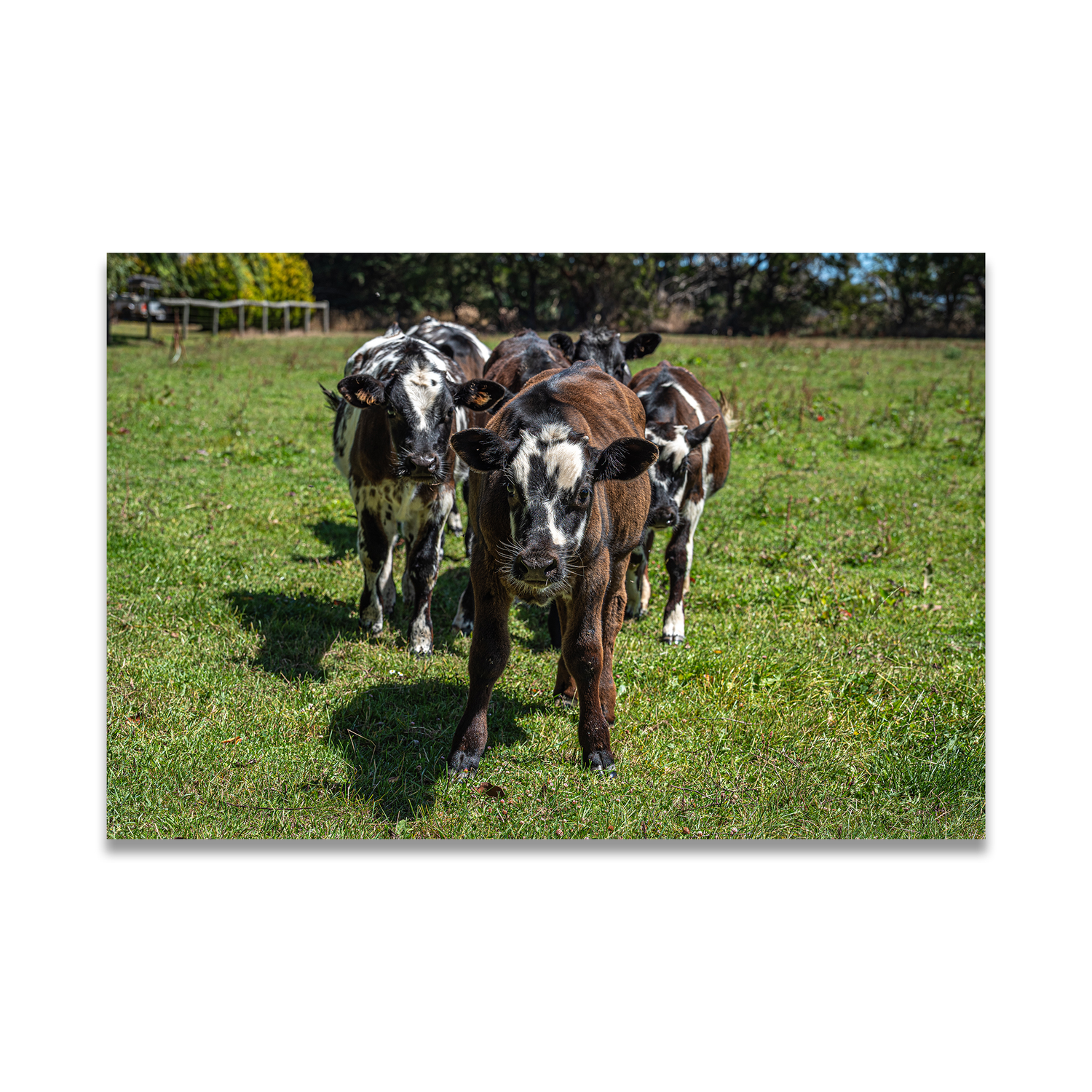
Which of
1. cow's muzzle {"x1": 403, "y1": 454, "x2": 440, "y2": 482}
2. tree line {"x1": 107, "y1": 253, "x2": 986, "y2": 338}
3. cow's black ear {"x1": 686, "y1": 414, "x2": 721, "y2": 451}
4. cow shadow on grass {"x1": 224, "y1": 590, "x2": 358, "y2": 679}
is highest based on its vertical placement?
tree line {"x1": 107, "y1": 253, "x2": 986, "y2": 338}

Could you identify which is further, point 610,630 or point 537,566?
point 610,630

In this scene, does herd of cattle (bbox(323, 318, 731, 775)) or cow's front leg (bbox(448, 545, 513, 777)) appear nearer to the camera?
herd of cattle (bbox(323, 318, 731, 775))

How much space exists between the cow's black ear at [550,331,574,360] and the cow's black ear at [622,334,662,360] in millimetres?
413

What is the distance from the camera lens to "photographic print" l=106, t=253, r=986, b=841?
4.55m

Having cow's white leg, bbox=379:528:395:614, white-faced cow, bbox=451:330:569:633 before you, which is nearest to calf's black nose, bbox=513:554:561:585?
white-faced cow, bbox=451:330:569:633

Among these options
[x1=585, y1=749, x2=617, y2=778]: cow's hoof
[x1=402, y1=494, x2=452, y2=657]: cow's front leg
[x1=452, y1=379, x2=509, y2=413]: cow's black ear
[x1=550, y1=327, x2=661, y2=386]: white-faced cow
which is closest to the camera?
[x1=585, y1=749, x2=617, y2=778]: cow's hoof

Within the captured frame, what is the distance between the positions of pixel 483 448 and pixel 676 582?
306cm

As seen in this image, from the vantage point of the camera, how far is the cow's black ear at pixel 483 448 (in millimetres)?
3900

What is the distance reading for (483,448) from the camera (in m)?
3.96

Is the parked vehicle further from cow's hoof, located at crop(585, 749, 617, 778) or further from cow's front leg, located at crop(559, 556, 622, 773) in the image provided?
cow's hoof, located at crop(585, 749, 617, 778)

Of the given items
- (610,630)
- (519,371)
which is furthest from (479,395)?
(610,630)

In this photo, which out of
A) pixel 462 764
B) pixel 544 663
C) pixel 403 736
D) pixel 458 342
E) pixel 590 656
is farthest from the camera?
pixel 458 342

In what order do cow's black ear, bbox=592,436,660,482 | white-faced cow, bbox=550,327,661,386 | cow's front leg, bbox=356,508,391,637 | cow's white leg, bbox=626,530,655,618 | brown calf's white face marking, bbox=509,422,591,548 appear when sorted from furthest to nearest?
1. white-faced cow, bbox=550,327,661,386
2. cow's white leg, bbox=626,530,655,618
3. cow's front leg, bbox=356,508,391,637
4. cow's black ear, bbox=592,436,660,482
5. brown calf's white face marking, bbox=509,422,591,548

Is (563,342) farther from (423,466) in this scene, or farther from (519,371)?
(423,466)
